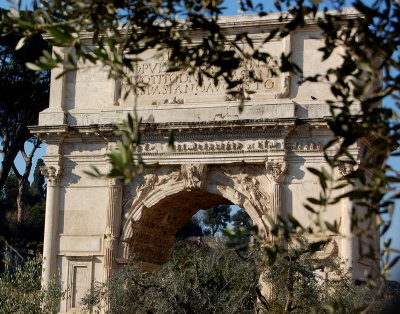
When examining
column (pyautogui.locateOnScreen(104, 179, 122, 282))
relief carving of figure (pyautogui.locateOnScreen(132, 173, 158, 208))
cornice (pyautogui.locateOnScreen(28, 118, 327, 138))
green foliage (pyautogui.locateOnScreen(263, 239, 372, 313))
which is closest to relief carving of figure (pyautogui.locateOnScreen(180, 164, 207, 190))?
cornice (pyautogui.locateOnScreen(28, 118, 327, 138))

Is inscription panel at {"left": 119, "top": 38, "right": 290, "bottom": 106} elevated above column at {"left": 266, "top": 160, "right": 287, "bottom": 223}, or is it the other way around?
inscription panel at {"left": 119, "top": 38, "right": 290, "bottom": 106}

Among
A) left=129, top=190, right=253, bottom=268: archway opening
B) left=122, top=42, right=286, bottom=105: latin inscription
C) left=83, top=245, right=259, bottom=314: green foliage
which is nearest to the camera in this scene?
left=83, top=245, right=259, bottom=314: green foliage

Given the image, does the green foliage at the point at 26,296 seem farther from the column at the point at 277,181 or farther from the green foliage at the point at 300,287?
the column at the point at 277,181

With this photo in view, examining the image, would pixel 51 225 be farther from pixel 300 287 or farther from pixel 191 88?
pixel 300 287

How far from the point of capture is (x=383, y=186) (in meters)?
5.56

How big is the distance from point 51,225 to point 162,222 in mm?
2522

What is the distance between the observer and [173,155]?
20234 millimetres

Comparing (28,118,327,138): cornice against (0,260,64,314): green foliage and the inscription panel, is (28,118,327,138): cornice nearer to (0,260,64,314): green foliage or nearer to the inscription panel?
the inscription panel

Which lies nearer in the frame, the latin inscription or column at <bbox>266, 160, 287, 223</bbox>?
column at <bbox>266, 160, 287, 223</bbox>

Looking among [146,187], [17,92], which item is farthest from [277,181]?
[17,92]

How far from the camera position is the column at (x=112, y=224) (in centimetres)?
2041

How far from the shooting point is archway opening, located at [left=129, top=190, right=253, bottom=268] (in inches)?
821

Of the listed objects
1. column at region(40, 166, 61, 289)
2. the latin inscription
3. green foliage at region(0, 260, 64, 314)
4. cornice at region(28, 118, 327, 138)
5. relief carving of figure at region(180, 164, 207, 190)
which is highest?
the latin inscription

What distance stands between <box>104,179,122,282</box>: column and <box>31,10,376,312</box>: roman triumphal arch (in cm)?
2
